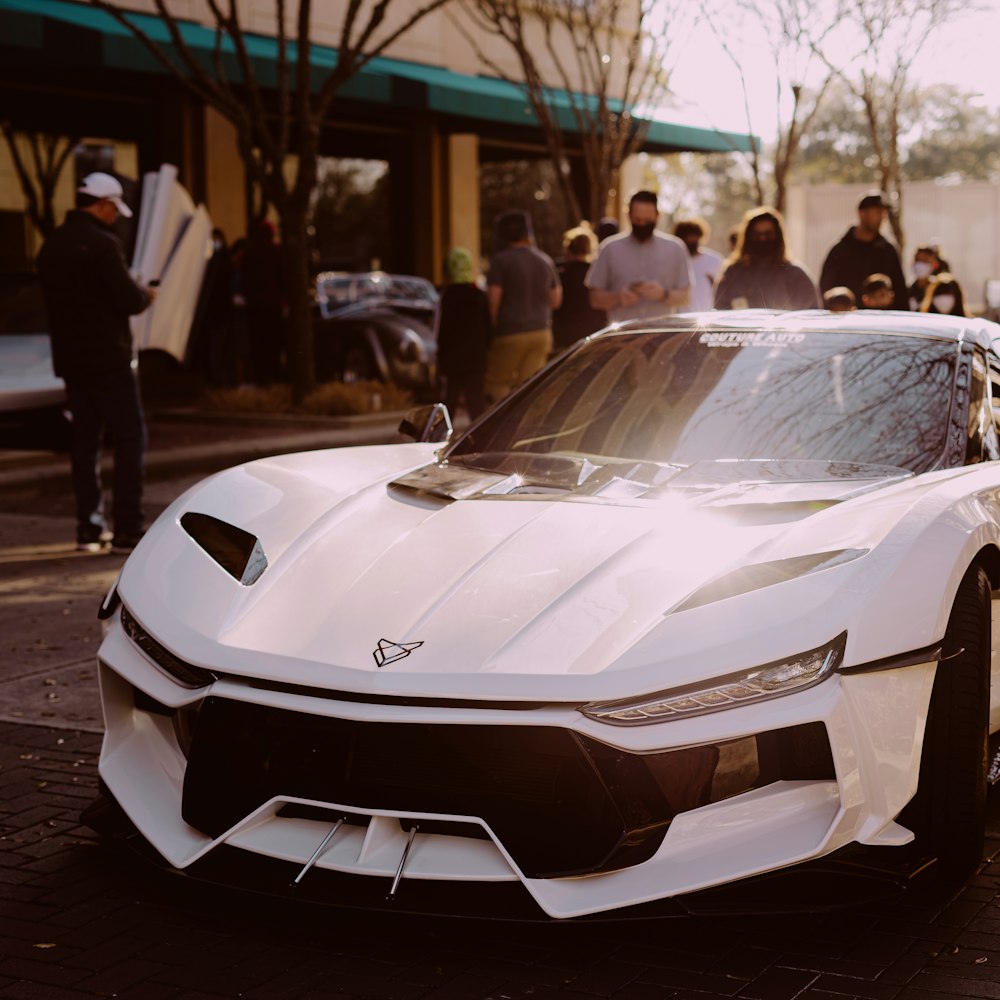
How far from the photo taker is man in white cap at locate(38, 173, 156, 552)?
8.88 metres

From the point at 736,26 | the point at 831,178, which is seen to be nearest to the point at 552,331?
the point at 736,26

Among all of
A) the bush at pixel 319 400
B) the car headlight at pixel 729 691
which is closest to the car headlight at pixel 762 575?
the car headlight at pixel 729 691

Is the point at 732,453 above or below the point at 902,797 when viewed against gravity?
above

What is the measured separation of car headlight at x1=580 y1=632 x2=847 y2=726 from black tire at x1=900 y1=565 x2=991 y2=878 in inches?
15.4

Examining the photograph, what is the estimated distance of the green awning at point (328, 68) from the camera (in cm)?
1661

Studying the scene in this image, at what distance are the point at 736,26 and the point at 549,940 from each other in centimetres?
2411

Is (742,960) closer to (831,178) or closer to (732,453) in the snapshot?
(732,453)

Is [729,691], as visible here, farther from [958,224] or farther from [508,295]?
[958,224]

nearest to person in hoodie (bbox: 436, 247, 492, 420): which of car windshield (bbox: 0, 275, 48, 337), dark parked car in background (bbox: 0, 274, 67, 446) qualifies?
dark parked car in background (bbox: 0, 274, 67, 446)

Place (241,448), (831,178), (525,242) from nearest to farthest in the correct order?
(525,242), (241,448), (831,178)

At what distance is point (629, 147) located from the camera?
82.6 feet

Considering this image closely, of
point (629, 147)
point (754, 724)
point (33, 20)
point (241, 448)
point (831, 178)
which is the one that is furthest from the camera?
point (831, 178)

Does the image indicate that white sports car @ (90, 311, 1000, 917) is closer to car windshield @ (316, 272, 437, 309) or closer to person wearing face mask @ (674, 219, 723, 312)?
person wearing face mask @ (674, 219, 723, 312)

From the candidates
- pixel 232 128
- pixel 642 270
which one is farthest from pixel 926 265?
pixel 232 128
